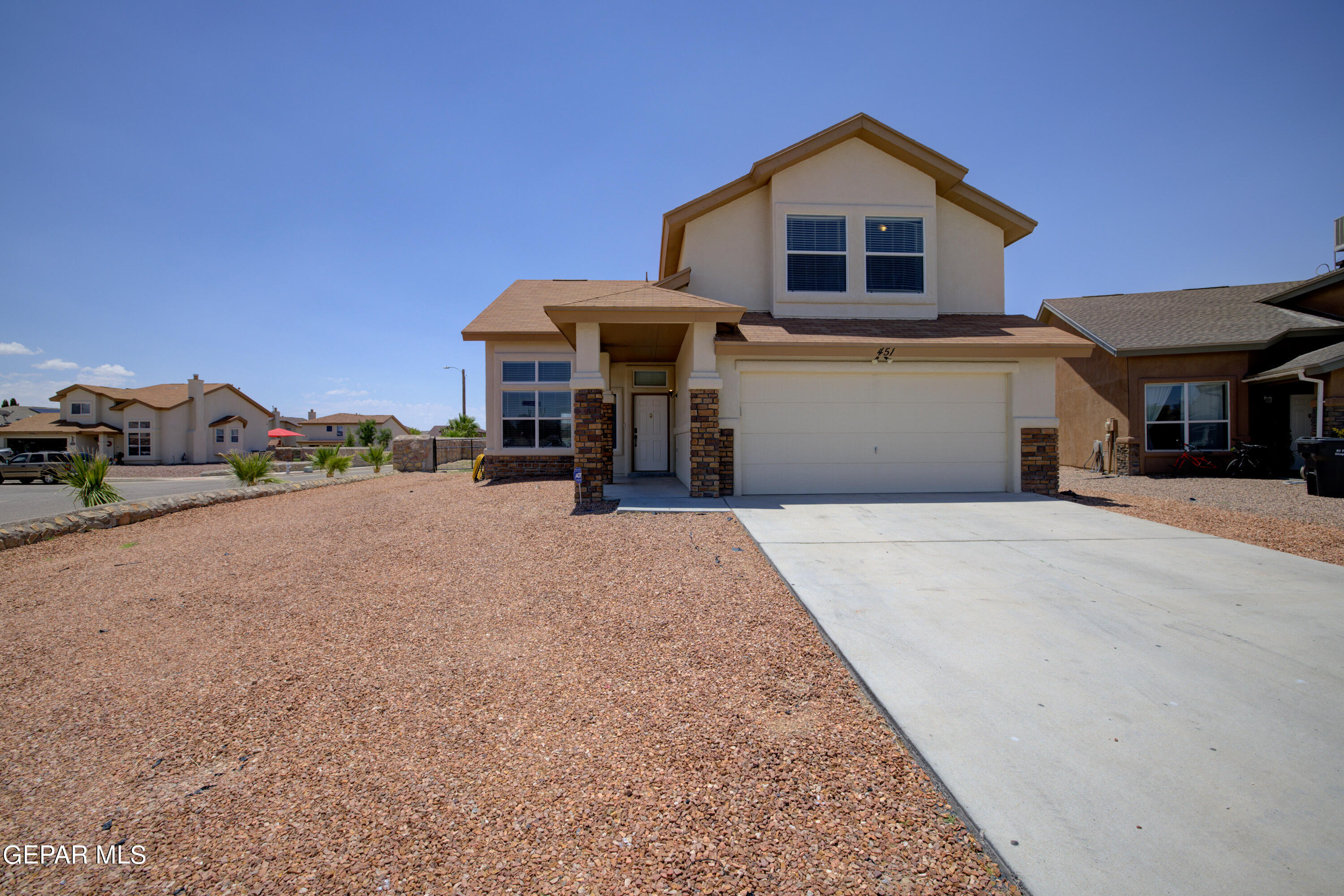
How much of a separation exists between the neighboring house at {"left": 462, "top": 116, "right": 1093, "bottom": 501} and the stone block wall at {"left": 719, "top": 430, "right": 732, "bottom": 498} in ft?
0.09

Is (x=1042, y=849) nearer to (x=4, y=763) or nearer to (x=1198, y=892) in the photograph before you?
(x=1198, y=892)

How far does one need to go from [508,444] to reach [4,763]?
10.9 m

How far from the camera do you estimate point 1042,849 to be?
2113 millimetres

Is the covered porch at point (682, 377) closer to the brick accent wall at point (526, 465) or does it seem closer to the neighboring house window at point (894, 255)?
the brick accent wall at point (526, 465)

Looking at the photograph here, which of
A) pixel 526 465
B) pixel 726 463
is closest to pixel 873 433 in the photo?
pixel 726 463

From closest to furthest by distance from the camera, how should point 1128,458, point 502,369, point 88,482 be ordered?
point 88,482, point 502,369, point 1128,458

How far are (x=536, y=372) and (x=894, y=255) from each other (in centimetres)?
830

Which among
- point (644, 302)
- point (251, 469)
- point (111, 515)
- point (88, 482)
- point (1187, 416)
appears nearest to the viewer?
point (111, 515)

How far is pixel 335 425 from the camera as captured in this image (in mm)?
60031

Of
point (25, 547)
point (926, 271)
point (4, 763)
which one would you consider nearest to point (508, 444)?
point (25, 547)

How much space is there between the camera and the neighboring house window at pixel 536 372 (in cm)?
1353

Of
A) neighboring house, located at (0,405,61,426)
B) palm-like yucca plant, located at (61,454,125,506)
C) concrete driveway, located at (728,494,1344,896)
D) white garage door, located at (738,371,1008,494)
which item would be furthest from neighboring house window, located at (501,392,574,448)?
neighboring house, located at (0,405,61,426)

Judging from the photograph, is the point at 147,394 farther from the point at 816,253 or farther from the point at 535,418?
the point at 816,253

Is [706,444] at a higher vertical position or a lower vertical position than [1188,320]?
lower
